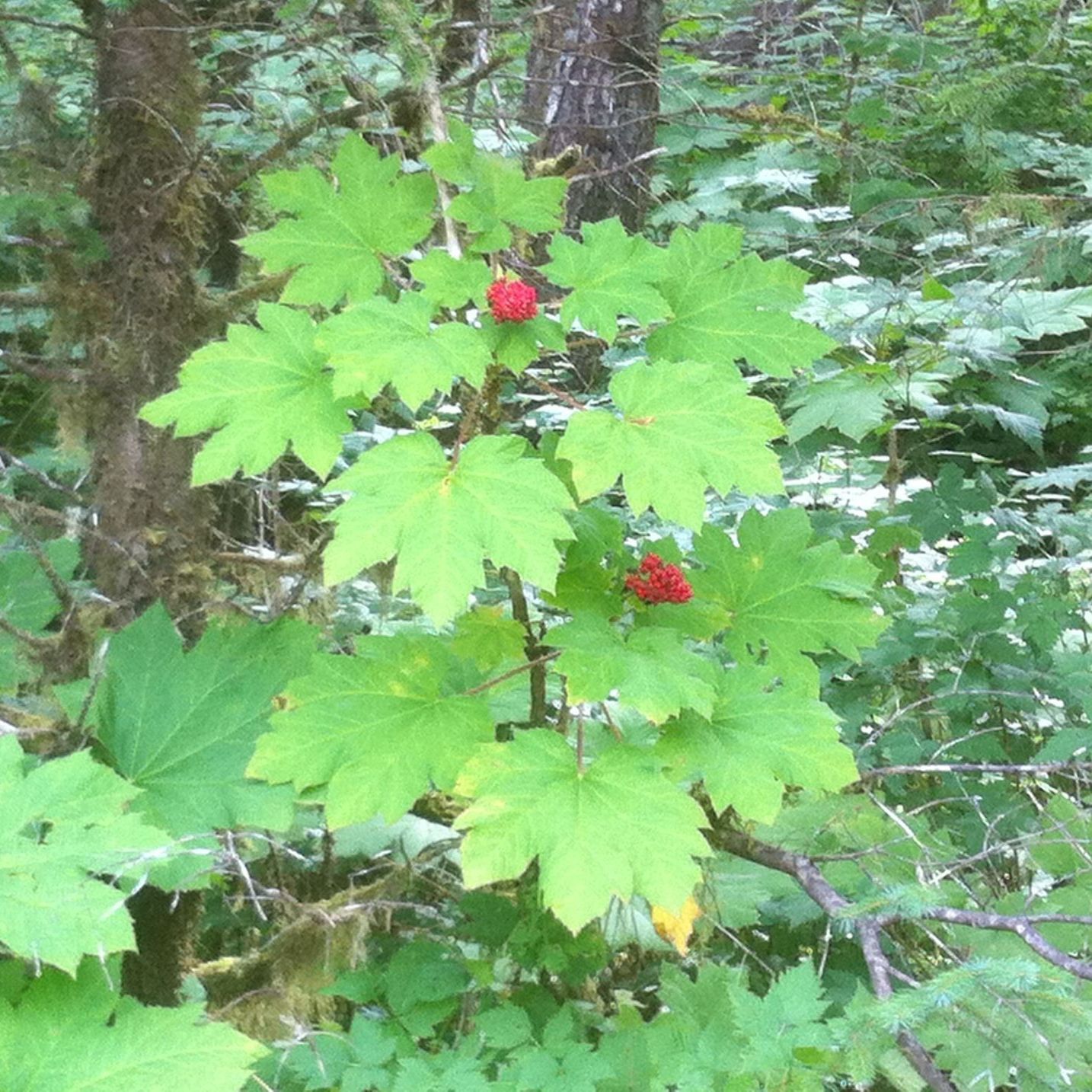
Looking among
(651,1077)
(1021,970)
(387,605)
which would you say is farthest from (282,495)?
(1021,970)

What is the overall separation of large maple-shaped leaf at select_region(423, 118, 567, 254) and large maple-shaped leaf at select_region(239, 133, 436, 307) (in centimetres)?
8

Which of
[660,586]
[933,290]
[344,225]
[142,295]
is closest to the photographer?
[660,586]

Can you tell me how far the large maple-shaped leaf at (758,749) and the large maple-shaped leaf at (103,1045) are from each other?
67 centimetres

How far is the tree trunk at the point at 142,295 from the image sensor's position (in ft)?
6.70

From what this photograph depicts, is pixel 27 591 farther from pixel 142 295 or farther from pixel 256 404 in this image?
pixel 256 404

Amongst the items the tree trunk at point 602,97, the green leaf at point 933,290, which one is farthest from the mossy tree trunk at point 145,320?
the tree trunk at point 602,97

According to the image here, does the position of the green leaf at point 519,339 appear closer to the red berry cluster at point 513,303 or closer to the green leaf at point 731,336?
the red berry cluster at point 513,303

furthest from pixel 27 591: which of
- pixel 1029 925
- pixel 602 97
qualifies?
pixel 602 97

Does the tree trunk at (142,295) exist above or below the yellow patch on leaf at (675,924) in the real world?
above

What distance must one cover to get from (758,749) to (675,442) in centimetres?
41

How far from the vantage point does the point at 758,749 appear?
1.40 meters

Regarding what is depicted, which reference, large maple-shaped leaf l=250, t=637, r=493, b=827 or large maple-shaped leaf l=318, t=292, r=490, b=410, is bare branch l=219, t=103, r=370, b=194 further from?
large maple-shaped leaf l=250, t=637, r=493, b=827

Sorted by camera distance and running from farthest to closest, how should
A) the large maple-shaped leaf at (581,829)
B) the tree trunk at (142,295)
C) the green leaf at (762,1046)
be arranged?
1. the tree trunk at (142,295)
2. the large maple-shaped leaf at (581,829)
3. the green leaf at (762,1046)

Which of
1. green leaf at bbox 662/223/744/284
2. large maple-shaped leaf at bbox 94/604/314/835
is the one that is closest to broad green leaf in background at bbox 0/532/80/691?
large maple-shaped leaf at bbox 94/604/314/835
